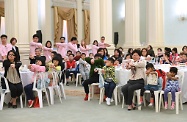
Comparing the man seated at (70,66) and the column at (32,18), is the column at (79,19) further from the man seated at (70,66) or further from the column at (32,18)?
the man seated at (70,66)

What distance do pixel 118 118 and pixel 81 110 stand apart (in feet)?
3.34

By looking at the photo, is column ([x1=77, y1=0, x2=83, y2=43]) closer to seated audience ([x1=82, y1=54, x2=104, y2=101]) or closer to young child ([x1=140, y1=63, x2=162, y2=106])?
seated audience ([x1=82, y1=54, x2=104, y2=101])

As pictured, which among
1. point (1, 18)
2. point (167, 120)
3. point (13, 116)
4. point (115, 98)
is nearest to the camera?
point (167, 120)

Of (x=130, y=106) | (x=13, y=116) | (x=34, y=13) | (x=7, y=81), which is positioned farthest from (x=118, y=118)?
(x=34, y=13)

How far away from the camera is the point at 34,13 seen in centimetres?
1097

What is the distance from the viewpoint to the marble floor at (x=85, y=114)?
557cm

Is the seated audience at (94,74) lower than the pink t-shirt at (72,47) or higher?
lower

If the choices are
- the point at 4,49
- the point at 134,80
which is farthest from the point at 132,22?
the point at 134,80

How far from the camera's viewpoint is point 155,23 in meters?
14.8

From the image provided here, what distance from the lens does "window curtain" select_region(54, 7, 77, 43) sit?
1688cm

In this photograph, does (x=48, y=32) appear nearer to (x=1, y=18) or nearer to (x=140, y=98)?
(x=1, y=18)

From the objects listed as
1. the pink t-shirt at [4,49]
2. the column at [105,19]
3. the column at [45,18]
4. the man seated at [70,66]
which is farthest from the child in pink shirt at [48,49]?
the column at [45,18]

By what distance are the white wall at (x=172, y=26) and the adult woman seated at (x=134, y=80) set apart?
32.4 ft

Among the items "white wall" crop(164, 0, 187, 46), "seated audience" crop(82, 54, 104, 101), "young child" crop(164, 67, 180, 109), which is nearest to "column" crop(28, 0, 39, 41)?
"seated audience" crop(82, 54, 104, 101)
